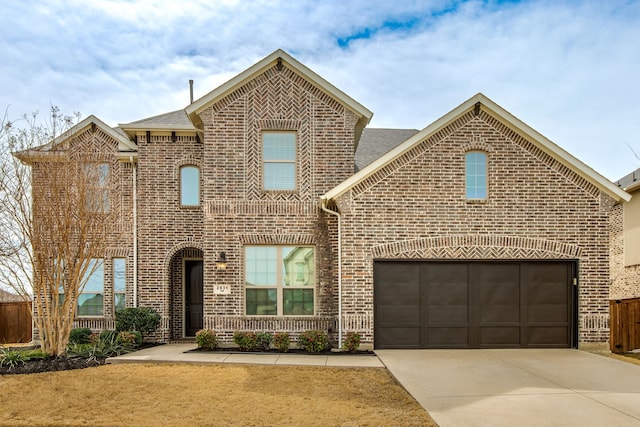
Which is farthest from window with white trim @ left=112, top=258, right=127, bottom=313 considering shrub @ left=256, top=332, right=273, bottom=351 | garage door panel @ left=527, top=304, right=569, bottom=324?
garage door panel @ left=527, top=304, right=569, bottom=324

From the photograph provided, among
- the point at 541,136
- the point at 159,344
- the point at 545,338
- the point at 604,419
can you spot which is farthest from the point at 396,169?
the point at 159,344

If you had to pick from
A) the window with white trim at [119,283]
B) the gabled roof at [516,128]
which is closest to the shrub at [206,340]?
the window with white trim at [119,283]

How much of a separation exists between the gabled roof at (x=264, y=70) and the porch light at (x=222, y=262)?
3.92 m

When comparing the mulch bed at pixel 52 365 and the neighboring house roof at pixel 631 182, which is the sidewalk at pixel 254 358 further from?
the neighboring house roof at pixel 631 182

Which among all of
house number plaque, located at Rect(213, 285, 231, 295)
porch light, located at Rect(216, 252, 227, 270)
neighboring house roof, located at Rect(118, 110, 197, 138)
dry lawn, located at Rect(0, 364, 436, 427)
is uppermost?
neighboring house roof, located at Rect(118, 110, 197, 138)

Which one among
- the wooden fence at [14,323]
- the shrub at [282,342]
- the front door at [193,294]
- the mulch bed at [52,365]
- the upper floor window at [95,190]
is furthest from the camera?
the wooden fence at [14,323]

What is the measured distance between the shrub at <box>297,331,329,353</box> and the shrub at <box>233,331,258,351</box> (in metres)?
1.22

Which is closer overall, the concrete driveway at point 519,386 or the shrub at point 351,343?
the concrete driveway at point 519,386

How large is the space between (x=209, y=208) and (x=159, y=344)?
423cm

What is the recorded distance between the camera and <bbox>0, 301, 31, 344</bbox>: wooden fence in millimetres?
14414

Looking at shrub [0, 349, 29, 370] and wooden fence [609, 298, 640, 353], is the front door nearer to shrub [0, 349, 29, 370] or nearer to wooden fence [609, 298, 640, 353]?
shrub [0, 349, 29, 370]

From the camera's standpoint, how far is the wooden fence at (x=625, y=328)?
36.2ft

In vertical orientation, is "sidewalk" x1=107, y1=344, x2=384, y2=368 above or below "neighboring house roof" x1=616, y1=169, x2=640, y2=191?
below

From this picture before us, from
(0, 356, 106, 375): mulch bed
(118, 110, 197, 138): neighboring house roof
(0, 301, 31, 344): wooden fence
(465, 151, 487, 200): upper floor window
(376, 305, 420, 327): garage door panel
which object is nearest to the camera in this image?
(0, 356, 106, 375): mulch bed
